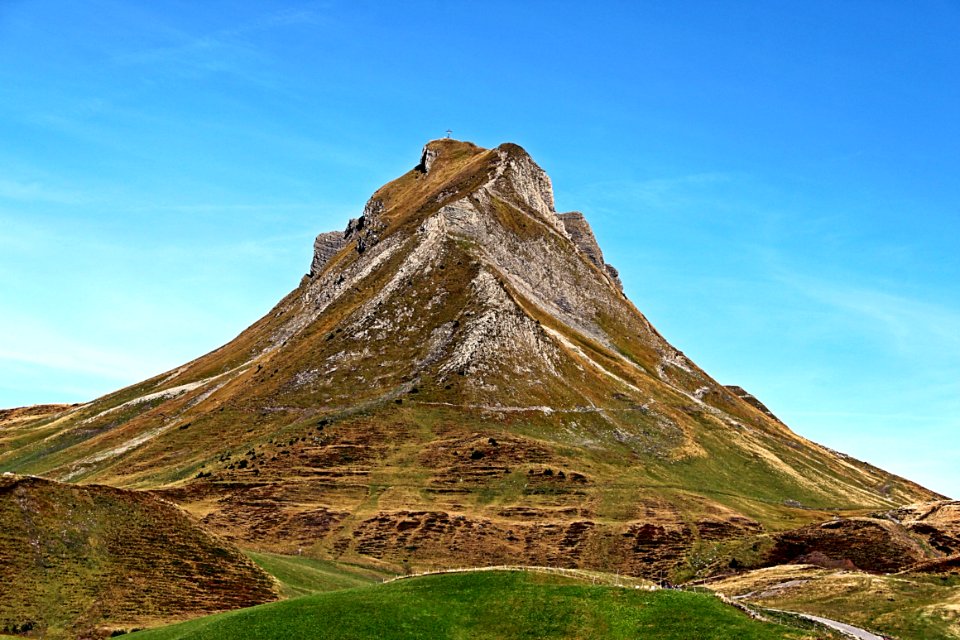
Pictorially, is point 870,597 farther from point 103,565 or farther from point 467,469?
point 467,469

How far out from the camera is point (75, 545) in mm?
76375

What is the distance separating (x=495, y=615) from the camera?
51.8 m

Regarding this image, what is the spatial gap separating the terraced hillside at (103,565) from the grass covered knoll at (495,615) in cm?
1527

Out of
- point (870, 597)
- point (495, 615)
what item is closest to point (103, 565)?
point (495, 615)

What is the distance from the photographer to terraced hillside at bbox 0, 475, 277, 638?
68938mm

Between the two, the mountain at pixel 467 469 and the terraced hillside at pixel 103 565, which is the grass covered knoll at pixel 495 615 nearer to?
the terraced hillside at pixel 103 565

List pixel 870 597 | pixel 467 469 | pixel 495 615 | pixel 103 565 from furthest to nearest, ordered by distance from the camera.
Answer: pixel 467 469 < pixel 103 565 < pixel 870 597 < pixel 495 615

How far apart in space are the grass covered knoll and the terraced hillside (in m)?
15.3

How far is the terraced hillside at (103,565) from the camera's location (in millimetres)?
68938

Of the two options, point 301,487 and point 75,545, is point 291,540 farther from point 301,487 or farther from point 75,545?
point 75,545

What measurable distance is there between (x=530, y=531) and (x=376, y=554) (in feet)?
78.8

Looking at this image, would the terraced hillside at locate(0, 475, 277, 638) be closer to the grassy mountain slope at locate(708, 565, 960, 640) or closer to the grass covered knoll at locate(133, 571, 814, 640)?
the grass covered knoll at locate(133, 571, 814, 640)

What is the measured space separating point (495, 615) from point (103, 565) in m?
→ 41.5

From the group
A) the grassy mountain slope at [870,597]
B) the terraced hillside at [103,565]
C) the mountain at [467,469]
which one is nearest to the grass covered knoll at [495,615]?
the terraced hillside at [103,565]
